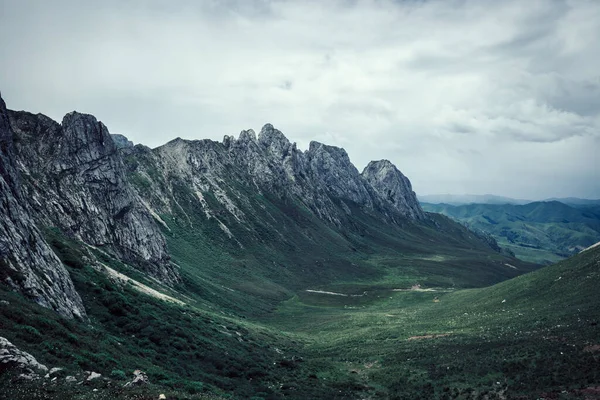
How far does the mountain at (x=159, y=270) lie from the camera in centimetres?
2583

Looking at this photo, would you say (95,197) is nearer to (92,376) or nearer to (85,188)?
(85,188)

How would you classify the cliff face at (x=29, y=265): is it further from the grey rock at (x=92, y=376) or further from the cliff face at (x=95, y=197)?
the grey rock at (x=92, y=376)

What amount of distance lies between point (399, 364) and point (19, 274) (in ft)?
124

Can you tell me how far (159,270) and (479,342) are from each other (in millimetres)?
59281

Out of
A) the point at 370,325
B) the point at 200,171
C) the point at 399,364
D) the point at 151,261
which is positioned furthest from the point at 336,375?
the point at 200,171

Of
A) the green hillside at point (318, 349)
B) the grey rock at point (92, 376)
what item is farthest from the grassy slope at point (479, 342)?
the grey rock at point (92, 376)

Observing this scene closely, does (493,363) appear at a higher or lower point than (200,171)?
lower

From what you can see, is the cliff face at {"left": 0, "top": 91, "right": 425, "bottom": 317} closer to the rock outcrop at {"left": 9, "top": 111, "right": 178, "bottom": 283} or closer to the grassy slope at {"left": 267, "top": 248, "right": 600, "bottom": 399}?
the rock outcrop at {"left": 9, "top": 111, "right": 178, "bottom": 283}

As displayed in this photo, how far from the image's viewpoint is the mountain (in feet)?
84.7

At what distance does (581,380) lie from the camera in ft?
90.2

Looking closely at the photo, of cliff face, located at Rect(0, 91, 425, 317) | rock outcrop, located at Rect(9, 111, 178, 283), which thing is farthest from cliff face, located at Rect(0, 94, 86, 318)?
rock outcrop, located at Rect(9, 111, 178, 283)

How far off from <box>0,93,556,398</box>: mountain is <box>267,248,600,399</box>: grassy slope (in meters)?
4.62

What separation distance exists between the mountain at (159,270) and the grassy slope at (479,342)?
462cm

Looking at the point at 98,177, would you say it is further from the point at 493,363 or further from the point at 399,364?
the point at 493,363
